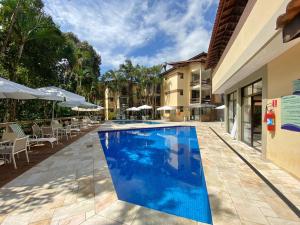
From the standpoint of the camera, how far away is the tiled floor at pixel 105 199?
3066 mm

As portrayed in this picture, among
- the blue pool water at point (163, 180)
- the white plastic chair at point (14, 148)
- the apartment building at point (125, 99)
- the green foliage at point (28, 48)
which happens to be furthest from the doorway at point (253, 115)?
the apartment building at point (125, 99)

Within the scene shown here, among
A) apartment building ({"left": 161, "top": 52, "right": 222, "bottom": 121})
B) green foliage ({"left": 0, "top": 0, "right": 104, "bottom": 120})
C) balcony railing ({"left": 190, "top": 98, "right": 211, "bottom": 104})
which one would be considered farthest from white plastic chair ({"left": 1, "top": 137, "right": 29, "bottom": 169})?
balcony railing ({"left": 190, "top": 98, "right": 211, "bottom": 104})

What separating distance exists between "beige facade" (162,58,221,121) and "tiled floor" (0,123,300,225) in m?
25.6

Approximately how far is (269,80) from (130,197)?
5.70 meters

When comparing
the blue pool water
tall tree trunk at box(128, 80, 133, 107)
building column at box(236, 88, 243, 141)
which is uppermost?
tall tree trunk at box(128, 80, 133, 107)

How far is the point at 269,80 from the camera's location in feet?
19.6

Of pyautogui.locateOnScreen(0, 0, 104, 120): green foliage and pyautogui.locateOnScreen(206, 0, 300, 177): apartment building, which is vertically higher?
pyautogui.locateOnScreen(0, 0, 104, 120): green foliage

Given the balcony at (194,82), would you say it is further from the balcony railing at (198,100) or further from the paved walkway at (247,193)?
the paved walkway at (247,193)

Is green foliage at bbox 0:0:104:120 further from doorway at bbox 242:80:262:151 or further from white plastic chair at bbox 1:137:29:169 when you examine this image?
doorway at bbox 242:80:262:151

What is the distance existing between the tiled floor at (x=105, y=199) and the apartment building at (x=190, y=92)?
83.4ft

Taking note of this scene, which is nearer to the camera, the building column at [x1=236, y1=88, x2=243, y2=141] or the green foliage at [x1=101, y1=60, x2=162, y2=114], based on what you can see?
the building column at [x1=236, y1=88, x2=243, y2=141]

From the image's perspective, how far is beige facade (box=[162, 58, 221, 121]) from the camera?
99.6ft

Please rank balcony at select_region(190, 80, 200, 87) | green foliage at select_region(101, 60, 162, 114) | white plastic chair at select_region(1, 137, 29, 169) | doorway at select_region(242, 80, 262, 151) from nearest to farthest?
white plastic chair at select_region(1, 137, 29, 169)
doorway at select_region(242, 80, 262, 151)
balcony at select_region(190, 80, 200, 87)
green foliage at select_region(101, 60, 162, 114)

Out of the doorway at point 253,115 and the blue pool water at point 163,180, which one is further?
the doorway at point 253,115
